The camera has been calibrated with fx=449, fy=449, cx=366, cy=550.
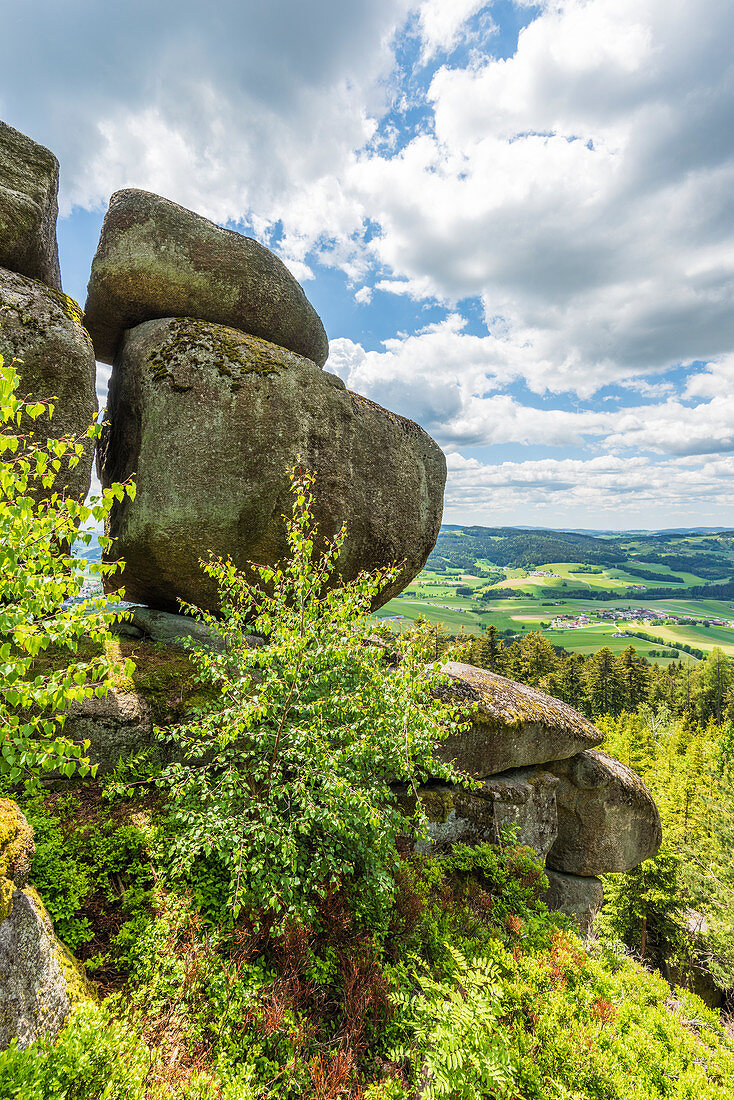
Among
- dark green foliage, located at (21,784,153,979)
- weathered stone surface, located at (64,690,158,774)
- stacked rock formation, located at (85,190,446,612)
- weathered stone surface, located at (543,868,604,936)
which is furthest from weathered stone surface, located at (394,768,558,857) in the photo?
stacked rock formation, located at (85,190,446,612)

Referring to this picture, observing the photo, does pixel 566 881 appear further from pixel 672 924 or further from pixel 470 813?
pixel 672 924

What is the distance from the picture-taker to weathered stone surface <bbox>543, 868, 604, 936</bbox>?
1485 cm

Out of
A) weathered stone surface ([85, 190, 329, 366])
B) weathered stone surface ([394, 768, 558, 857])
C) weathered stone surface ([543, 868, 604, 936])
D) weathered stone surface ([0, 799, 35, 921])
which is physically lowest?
weathered stone surface ([543, 868, 604, 936])

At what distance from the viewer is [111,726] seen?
834 centimetres

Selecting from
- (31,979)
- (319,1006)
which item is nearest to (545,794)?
(319,1006)

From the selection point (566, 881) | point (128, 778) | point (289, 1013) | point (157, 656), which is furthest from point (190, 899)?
point (566, 881)

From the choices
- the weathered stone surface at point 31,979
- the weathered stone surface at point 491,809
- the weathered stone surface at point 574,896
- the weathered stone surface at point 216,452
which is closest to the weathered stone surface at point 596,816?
the weathered stone surface at point 574,896

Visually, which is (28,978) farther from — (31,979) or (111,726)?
(111,726)

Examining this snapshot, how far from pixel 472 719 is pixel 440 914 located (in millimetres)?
5202

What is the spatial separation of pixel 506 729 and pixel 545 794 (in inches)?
107

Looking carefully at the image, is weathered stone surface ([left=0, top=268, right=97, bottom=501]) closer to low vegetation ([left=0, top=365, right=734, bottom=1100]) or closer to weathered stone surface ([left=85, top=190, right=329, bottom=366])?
weathered stone surface ([left=85, top=190, right=329, bottom=366])

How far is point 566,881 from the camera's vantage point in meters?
15.1

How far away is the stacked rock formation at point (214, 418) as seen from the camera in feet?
34.5

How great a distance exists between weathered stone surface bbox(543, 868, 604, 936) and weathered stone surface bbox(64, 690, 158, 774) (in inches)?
561
